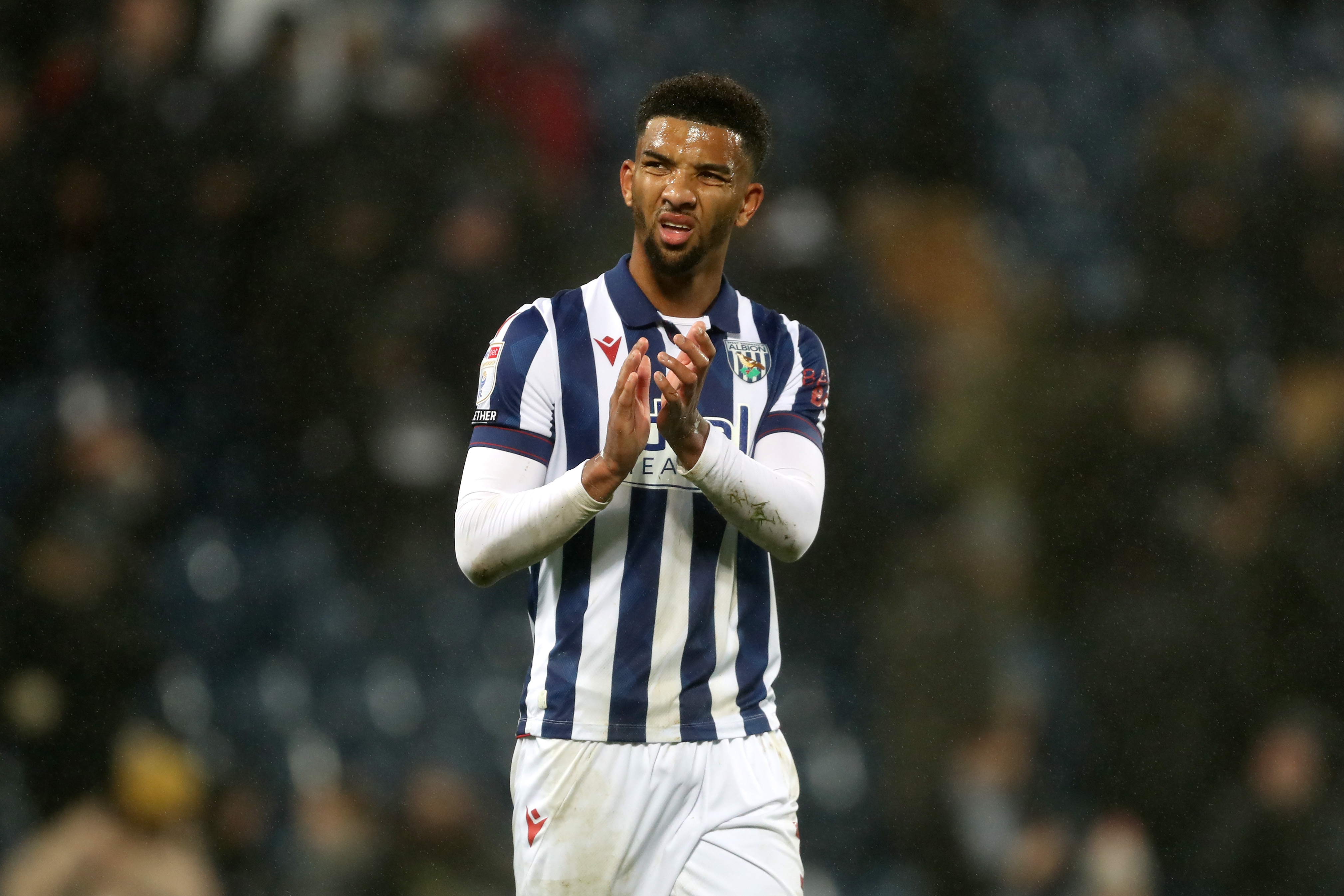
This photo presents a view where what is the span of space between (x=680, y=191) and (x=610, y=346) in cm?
30

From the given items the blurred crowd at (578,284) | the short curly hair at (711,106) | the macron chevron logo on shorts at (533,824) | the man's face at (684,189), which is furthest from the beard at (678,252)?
the blurred crowd at (578,284)

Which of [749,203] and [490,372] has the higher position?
[749,203]

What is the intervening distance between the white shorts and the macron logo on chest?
0.66 meters

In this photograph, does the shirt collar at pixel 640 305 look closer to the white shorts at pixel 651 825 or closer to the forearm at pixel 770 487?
the forearm at pixel 770 487

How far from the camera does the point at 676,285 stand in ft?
7.92

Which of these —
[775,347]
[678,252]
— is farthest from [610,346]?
[775,347]

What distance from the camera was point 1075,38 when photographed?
5.52m

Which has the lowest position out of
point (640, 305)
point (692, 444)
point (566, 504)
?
point (566, 504)

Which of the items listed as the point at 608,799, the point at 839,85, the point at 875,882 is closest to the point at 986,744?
the point at 875,882

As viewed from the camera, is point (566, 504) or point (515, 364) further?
point (515, 364)

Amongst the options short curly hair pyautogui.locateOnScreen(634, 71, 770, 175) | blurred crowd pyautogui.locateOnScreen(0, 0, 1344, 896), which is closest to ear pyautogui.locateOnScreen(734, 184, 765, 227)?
short curly hair pyautogui.locateOnScreen(634, 71, 770, 175)

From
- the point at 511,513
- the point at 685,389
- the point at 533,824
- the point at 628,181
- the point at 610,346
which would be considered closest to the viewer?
the point at 685,389

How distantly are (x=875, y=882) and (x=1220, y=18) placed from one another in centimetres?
377

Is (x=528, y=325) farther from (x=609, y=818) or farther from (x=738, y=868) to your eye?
(x=738, y=868)
